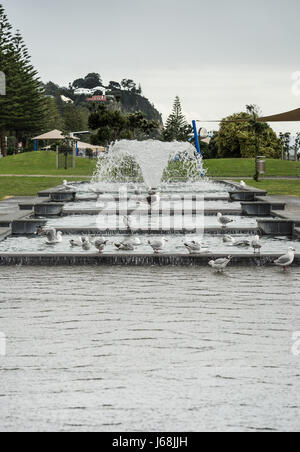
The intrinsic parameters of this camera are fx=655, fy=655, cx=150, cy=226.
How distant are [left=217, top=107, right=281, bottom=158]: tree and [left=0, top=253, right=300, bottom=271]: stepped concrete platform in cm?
5882

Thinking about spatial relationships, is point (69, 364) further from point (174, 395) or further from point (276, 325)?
point (276, 325)

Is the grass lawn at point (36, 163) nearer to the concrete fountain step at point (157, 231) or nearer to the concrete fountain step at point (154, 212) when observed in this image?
the concrete fountain step at point (154, 212)

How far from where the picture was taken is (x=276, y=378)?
15.0 ft

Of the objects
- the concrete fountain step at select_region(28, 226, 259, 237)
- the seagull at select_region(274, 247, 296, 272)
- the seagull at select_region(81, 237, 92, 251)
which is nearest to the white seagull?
the concrete fountain step at select_region(28, 226, 259, 237)

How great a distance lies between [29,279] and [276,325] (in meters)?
3.50

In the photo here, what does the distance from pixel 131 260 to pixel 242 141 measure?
61.4m

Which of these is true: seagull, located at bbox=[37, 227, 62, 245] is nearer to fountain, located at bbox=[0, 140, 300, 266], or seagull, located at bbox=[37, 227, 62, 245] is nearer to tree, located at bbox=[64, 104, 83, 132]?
fountain, located at bbox=[0, 140, 300, 266]

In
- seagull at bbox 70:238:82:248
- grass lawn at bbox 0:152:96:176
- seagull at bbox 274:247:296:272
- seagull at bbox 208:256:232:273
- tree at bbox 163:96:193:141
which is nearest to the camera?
seagull at bbox 208:256:232:273

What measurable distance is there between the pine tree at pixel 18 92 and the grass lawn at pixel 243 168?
2323 cm

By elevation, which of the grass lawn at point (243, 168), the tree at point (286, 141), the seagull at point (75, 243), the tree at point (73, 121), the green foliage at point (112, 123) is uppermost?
the tree at point (73, 121)

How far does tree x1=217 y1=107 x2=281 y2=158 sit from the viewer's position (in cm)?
6856

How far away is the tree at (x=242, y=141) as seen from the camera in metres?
68.6

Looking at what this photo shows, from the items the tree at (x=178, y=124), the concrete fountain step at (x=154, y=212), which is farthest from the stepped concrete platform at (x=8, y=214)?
the tree at (x=178, y=124)

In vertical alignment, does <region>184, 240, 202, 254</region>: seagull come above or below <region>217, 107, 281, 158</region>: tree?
below
